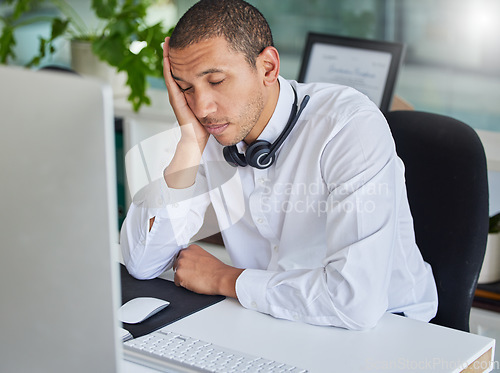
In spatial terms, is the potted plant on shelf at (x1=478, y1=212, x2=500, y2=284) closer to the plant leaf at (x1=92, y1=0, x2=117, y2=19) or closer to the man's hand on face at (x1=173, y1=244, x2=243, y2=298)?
the man's hand on face at (x1=173, y1=244, x2=243, y2=298)

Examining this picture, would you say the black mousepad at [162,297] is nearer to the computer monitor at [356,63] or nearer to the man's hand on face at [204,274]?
the man's hand on face at [204,274]

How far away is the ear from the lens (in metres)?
1.51

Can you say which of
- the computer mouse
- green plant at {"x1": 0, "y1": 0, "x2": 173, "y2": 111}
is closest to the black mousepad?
the computer mouse

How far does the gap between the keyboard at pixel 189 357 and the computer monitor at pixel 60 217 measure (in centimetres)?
32

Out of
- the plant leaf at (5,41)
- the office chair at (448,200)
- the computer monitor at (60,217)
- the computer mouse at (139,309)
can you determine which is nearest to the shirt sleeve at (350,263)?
the computer mouse at (139,309)

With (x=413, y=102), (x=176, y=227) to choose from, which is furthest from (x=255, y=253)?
(x=413, y=102)

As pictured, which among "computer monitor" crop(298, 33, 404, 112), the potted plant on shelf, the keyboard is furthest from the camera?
"computer monitor" crop(298, 33, 404, 112)

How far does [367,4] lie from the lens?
323 cm

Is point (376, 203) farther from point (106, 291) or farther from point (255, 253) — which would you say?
point (106, 291)

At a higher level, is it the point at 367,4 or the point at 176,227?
the point at 367,4

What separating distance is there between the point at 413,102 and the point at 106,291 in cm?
268

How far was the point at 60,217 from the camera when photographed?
0.76m

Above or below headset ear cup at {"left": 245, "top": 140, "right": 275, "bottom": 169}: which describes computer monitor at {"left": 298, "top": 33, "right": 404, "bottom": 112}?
above

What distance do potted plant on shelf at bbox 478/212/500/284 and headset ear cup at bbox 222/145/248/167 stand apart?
4.02 feet
